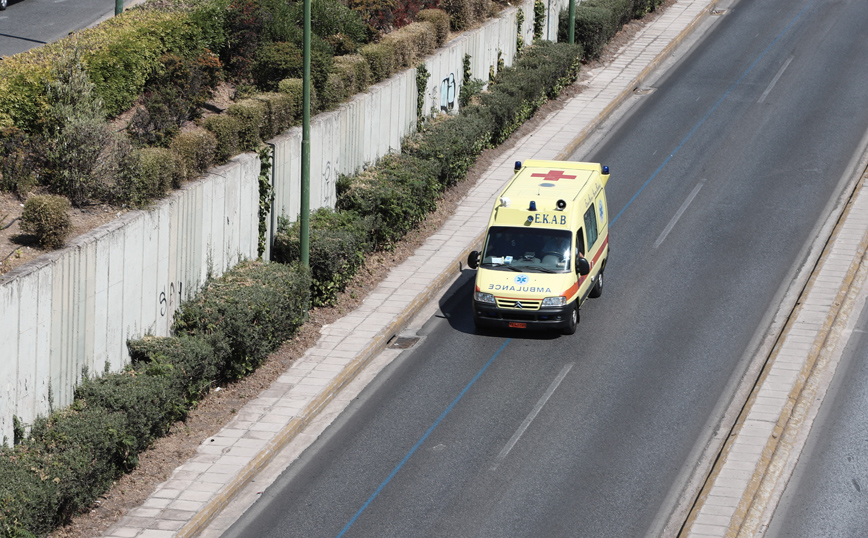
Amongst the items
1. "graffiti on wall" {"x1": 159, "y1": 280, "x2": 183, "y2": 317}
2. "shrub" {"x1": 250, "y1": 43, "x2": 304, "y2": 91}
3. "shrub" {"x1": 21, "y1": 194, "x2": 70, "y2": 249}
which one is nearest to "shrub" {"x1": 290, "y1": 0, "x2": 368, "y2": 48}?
"shrub" {"x1": 250, "y1": 43, "x2": 304, "y2": 91}

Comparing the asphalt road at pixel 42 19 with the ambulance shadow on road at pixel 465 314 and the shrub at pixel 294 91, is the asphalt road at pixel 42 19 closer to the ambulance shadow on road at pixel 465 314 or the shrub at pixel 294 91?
the shrub at pixel 294 91

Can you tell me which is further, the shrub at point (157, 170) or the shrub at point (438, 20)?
the shrub at point (438, 20)

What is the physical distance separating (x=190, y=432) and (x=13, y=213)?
4389 mm

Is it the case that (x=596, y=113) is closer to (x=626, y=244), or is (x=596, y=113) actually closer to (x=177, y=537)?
(x=626, y=244)

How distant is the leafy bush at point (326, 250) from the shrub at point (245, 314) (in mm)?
1230

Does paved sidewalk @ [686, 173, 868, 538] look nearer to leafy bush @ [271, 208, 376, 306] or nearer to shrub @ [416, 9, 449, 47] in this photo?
leafy bush @ [271, 208, 376, 306]

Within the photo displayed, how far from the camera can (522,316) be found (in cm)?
2067

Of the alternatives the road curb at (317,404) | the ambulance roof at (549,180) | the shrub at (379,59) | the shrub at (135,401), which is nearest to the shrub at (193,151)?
the shrub at (135,401)

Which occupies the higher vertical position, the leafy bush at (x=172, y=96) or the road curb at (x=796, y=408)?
the leafy bush at (x=172, y=96)

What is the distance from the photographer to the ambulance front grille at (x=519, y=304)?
20469mm

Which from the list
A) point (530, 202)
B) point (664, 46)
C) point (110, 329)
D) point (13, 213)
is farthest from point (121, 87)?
point (664, 46)

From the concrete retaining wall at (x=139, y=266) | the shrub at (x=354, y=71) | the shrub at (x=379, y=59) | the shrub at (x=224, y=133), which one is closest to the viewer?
the concrete retaining wall at (x=139, y=266)

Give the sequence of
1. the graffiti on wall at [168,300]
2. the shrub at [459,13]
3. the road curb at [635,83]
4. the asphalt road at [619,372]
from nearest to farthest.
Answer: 1. the asphalt road at [619,372]
2. the graffiti on wall at [168,300]
3. the road curb at [635,83]
4. the shrub at [459,13]

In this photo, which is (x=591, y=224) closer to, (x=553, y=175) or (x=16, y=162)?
(x=553, y=175)
